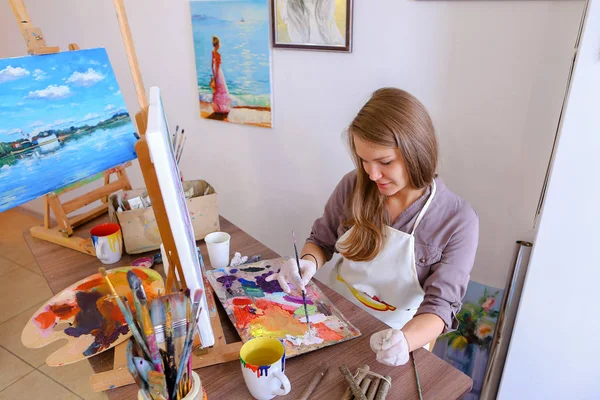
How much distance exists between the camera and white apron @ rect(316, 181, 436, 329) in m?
1.10

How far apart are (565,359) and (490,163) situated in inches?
22.2

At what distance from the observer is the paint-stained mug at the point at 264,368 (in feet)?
2.46

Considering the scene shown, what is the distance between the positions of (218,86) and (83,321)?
1105mm

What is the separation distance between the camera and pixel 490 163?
1.23 meters

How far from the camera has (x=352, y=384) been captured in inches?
31.4

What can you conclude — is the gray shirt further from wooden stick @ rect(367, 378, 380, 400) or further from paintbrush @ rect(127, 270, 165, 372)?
paintbrush @ rect(127, 270, 165, 372)

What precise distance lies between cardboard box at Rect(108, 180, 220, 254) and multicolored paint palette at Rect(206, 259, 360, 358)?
22cm

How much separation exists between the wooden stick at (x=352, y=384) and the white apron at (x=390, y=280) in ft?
1.12

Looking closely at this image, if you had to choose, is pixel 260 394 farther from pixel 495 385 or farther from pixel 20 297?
pixel 20 297

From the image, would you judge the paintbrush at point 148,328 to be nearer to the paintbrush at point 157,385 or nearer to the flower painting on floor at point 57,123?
the paintbrush at point 157,385

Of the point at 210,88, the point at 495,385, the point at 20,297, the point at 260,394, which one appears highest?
the point at 210,88

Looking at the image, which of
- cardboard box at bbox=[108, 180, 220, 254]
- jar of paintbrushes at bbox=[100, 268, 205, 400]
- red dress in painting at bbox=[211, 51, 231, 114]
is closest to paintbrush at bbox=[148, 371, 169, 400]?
jar of paintbrushes at bbox=[100, 268, 205, 400]

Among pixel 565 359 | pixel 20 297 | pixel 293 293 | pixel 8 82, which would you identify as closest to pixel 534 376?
pixel 565 359

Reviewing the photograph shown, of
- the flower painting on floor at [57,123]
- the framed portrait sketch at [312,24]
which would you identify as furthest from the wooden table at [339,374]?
the framed portrait sketch at [312,24]
